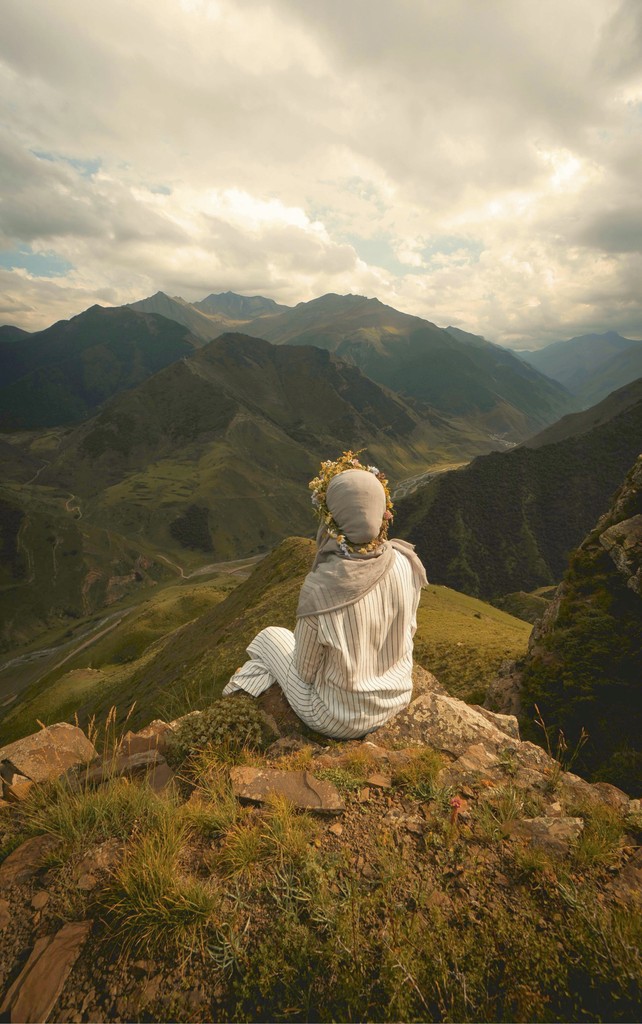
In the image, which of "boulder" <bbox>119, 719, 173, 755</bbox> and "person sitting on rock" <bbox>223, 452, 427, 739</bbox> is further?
"boulder" <bbox>119, 719, 173, 755</bbox>

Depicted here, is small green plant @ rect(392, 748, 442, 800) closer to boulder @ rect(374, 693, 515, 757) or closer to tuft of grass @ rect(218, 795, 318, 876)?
boulder @ rect(374, 693, 515, 757)

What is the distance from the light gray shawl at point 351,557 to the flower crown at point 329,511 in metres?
0.09

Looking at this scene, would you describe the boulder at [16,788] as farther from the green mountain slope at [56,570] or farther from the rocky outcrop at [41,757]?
the green mountain slope at [56,570]

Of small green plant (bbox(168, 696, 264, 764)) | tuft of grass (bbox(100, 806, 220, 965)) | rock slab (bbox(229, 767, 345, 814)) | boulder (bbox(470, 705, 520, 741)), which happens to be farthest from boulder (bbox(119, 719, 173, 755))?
boulder (bbox(470, 705, 520, 741))

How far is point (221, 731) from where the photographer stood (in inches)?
226

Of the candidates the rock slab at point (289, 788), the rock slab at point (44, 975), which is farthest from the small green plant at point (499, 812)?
the rock slab at point (44, 975)

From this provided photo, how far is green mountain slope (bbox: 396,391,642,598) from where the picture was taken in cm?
11888

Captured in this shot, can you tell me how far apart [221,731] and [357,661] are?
2.03 meters

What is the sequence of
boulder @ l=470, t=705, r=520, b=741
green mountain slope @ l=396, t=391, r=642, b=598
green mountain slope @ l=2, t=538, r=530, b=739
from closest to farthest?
boulder @ l=470, t=705, r=520, b=741
green mountain slope @ l=2, t=538, r=530, b=739
green mountain slope @ l=396, t=391, r=642, b=598

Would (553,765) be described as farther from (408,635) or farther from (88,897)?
(88,897)

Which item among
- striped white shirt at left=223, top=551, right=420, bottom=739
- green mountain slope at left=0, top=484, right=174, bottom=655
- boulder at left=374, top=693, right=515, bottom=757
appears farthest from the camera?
green mountain slope at left=0, top=484, right=174, bottom=655

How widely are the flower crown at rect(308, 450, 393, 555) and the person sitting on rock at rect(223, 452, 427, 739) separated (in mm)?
14

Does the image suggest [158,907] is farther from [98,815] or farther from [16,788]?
[16,788]

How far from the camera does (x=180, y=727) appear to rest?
588cm
